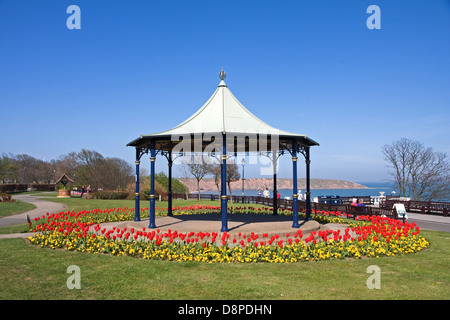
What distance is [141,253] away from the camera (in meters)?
9.16

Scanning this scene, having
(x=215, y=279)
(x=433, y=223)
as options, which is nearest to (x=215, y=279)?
(x=215, y=279)

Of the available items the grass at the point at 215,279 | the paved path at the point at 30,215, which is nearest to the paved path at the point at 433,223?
the grass at the point at 215,279

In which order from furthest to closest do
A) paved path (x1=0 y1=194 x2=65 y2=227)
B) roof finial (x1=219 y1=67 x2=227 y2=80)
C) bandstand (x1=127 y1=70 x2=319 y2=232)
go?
paved path (x1=0 y1=194 x2=65 y2=227), roof finial (x1=219 y1=67 x2=227 y2=80), bandstand (x1=127 y1=70 x2=319 y2=232)

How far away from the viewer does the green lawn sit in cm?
596

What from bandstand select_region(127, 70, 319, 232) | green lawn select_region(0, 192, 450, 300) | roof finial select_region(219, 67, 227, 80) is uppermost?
roof finial select_region(219, 67, 227, 80)

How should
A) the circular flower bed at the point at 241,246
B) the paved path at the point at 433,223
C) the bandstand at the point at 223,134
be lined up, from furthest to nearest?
1. the paved path at the point at 433,223
2. the bandstand at the point at 223,134
3. the circular flower bed at the point at 241,246

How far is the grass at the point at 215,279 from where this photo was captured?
5965 mm

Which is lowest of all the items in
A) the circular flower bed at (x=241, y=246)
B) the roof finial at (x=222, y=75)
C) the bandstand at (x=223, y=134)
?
the circular flower bed at (x=241, y=246)

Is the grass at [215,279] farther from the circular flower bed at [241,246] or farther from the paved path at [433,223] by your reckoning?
the paved path at [433,223]

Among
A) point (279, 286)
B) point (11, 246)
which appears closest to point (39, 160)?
point (11, 246)

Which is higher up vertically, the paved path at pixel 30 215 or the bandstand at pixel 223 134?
the bandstand at pixel 223 134

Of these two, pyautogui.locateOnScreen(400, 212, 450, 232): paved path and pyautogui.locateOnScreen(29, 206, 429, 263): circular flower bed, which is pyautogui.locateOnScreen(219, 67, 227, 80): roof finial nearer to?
pyautogui.locateOnScreen(29, 206, 429, 263): circular flower bed

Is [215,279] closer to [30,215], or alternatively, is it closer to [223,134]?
[223,134]

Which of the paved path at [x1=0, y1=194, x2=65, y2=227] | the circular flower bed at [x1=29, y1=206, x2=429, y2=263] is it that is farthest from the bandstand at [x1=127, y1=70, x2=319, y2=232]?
the paved path at [x1=0, y1=194, x2=65, y2=227]
